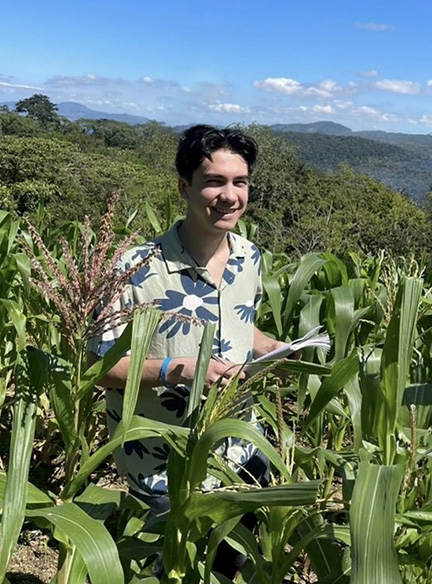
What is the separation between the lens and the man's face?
142 cm

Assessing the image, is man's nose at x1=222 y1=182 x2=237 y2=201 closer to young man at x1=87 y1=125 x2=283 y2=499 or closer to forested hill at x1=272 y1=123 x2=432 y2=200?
young man at x1=87 y1=125 x2=283 y2=499

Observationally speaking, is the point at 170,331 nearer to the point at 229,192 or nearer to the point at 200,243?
the point at 200,243

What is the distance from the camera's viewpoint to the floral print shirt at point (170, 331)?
4.75ft

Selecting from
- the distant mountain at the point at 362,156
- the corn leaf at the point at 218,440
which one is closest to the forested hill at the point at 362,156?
the distant mountain at the point at 362,156

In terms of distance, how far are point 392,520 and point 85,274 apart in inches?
20.6

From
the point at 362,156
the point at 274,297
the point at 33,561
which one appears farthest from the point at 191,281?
the point at 362,156

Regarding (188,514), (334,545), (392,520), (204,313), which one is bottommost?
(334,545)

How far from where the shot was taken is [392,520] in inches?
29.8

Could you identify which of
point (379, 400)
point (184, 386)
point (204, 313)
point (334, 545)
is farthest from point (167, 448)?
point (379, 400)

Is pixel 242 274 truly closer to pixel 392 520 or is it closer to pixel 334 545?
pixel 334 545

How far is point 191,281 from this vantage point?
58.7 inches

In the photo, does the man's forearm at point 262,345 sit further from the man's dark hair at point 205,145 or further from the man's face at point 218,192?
the man's dark hair at point 205,145

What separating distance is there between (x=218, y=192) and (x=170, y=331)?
350 mm

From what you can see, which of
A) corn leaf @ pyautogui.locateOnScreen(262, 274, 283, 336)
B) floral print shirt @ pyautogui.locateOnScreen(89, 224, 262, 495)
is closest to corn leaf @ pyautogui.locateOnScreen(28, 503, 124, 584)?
floral print shirt @ pyautogui.locateOnScreen(89, 224, 262, 495)
